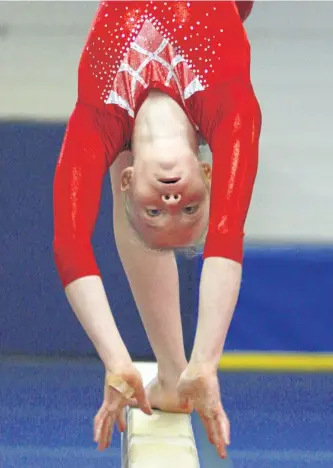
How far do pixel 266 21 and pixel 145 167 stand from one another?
2149 mm

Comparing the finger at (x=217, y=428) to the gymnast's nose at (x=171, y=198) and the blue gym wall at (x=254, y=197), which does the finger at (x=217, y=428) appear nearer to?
the gymnast's nose at (x=171, y=198)

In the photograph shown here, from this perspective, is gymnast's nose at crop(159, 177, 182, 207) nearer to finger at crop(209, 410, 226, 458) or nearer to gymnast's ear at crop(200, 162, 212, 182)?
gymnast's ear at crop(200, 162, 212, 182)

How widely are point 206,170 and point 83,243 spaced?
219mm

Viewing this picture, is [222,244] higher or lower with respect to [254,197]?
higher

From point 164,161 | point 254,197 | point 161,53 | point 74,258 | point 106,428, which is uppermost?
point 161,53

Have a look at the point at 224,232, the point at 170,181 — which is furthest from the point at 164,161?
the point at 224,232

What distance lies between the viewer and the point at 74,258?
4.50 ft

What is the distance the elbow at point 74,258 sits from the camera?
1.37 metres

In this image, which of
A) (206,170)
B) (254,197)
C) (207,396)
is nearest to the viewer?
(207,396)

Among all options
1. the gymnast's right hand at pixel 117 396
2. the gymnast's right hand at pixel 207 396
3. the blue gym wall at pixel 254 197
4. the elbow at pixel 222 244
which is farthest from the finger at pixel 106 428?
the blue gym wall at pixel 254 197

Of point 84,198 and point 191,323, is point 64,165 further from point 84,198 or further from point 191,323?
point 191,323

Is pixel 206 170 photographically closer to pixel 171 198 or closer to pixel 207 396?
pixel 171 198

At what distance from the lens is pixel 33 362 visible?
3.12 metres

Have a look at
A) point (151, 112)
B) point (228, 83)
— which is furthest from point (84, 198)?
point (228, 83)
